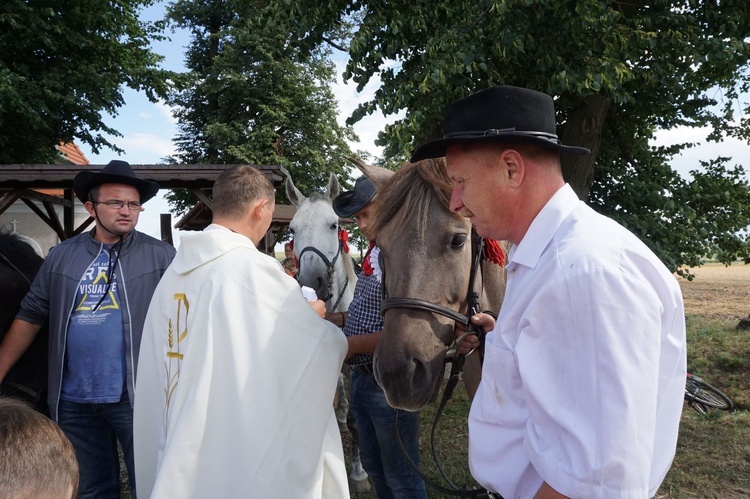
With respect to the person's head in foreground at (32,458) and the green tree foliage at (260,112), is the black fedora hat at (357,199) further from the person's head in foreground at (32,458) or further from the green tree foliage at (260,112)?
the green tree foliage at (260,112)

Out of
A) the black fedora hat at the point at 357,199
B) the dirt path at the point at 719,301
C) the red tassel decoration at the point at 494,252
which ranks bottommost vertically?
the dirt path at the point at 719,301

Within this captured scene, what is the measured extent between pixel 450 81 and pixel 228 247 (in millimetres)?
4145

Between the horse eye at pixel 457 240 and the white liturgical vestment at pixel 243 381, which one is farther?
the horse eye at pixel 457 240

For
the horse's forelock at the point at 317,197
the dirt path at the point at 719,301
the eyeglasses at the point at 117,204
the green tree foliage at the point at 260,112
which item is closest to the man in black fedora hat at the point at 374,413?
the eyeglasses at the point at 117,204

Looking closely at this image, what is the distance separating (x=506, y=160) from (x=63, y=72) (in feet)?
51.3

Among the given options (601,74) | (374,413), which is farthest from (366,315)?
(601,74)

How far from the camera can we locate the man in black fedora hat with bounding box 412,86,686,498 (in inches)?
39.1

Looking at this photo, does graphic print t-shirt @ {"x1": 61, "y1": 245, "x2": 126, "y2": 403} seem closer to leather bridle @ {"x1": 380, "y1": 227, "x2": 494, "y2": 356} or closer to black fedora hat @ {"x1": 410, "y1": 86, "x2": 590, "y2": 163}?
leather bridle @ {"x1": 380, "y1": 227, "x2": 494, "y2": 356}

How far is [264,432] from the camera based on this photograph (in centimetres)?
203

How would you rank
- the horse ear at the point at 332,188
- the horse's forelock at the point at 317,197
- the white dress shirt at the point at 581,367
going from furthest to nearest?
the horse ear at the point at 332,188 → the horse's forelock at the point at 317,197 → the white dress shirt at the point at 581,367

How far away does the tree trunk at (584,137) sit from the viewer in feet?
21.0

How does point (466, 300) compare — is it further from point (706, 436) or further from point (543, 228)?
point (706, 436)

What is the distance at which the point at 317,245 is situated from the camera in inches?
Answer: 196

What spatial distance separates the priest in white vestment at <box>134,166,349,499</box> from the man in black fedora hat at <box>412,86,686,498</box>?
100 cm
